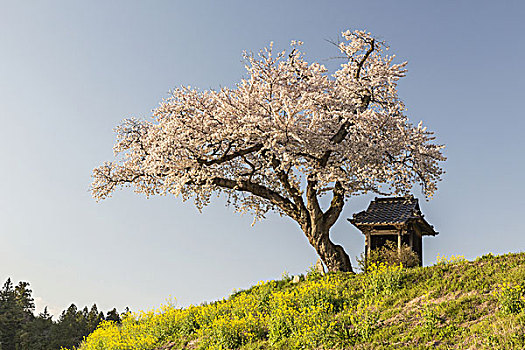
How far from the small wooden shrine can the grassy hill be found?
5.27m

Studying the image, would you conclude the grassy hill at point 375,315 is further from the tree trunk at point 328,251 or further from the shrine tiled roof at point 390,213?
the shrine tiled roof at point 390,213

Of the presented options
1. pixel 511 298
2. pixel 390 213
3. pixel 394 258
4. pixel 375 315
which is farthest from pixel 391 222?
pixel 511 298

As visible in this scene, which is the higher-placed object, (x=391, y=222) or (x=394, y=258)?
(x=391, y=222)

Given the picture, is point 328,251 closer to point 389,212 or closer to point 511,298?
point 389,212

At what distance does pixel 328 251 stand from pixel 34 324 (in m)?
35.9

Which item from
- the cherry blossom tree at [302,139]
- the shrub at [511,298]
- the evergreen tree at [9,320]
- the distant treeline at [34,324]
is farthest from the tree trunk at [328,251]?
the evergreen tree at [9,320]

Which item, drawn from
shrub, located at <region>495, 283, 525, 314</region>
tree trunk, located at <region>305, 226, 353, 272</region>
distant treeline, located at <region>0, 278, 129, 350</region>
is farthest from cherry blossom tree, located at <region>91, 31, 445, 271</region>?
distant treeline, located at <region>0, 278, 129, 350</region>

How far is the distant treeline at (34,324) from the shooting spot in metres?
41.4

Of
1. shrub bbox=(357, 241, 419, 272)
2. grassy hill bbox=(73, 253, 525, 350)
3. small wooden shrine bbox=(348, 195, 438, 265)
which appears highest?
small wooden shrine bbox=(348, 195, 438, 265)

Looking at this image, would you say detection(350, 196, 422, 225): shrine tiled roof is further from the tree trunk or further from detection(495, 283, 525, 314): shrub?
detection(495, 283, 525, 314): shrub

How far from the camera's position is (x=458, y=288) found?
12.6 m

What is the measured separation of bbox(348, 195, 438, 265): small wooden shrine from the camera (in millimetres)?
21719

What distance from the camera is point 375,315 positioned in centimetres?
1178

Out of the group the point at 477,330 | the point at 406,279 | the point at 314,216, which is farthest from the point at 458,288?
the point at 314,216
